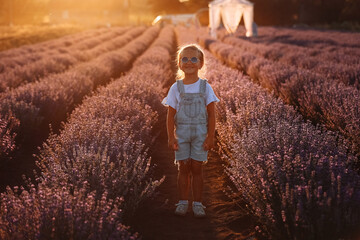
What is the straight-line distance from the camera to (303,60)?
10508mm

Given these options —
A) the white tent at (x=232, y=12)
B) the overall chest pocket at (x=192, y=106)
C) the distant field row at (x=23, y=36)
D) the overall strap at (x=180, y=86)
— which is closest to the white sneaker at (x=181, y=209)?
the overall chest pocket at (x=192, y=106)

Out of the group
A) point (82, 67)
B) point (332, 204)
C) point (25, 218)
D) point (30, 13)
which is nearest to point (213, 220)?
point (332, 204)

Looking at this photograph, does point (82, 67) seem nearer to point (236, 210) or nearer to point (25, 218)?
point (236, 210)

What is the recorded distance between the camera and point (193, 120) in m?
3.03

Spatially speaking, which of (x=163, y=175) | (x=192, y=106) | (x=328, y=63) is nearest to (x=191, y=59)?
(x=192, y=106)

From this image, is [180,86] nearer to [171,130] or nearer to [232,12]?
[171,130]

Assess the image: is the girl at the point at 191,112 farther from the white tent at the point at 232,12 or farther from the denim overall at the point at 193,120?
the white tent at the point at 232,12

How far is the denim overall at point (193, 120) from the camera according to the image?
3.03m

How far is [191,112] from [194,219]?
2.89 feet

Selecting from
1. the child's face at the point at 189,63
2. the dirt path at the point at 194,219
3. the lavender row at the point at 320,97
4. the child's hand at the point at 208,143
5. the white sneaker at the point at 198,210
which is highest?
the child's face at the point at 189,63

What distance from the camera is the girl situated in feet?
9.91

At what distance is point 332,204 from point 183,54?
4.90 feet

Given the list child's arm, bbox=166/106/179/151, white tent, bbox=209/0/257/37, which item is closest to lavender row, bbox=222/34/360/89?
child's arm, bbox=166/106/179/151

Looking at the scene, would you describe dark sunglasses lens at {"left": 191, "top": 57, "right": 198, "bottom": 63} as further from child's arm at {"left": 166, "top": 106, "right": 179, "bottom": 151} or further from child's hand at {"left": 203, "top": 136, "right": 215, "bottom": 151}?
child's hand at {"left": 203, "top": 136, "right": 215, "bottom": 151}
